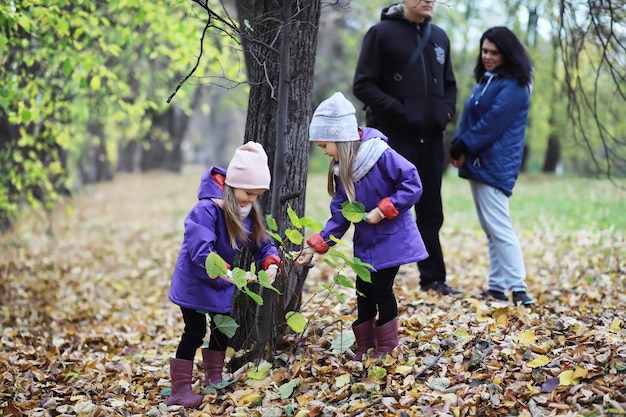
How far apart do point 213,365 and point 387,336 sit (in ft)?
3.63

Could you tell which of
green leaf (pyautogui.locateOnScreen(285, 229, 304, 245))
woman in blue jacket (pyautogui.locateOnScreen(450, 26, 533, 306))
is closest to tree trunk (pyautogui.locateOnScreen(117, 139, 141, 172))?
woman in blue jacket (pyautogui.locateOnScreen(450, 26, 533, 306))

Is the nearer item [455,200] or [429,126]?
[429,126]

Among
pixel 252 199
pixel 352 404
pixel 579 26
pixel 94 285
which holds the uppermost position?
pixel 579 26

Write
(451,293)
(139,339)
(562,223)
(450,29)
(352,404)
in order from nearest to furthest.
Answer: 1. (352,404)
2. (451,293)
3. (139,339)
4. (562,223)
5. (450,29)

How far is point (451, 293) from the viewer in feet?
18.2

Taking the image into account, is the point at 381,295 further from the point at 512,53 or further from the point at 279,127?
the point at 512,53

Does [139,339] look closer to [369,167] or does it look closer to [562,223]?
[369,167]

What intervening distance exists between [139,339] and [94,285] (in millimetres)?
2952

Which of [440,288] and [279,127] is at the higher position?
A: [279,127]

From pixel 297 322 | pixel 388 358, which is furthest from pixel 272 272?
pixel 388 358

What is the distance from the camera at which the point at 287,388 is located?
3.85 m

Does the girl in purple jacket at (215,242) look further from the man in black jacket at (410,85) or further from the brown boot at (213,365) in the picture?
the man in black jacket at (410,85)

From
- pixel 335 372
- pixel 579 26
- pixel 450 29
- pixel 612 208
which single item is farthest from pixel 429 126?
pixel 450 29

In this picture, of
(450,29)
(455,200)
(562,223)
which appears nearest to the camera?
(562,223)
